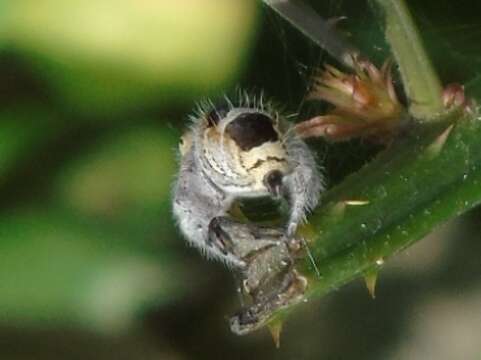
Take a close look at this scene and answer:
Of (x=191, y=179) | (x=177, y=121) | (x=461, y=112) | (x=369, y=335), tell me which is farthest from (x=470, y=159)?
(x=369, y=335)

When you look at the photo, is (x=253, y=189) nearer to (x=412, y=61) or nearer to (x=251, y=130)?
(x=251, y=130)

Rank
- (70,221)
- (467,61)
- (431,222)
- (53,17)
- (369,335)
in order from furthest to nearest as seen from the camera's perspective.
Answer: (369,335) < (70,221) < (53,17) < (467,61) < (431,222)

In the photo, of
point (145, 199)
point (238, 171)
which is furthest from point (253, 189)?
point (145, 199)

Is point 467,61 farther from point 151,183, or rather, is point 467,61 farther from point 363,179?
point 151,183

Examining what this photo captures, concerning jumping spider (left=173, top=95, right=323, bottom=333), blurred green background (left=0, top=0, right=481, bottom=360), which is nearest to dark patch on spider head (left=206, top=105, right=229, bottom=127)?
jumping spider (left=173, top=95, right=323, bottom=333)

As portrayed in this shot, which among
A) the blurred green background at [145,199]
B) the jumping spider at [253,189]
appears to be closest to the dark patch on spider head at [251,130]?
the jumping spider at [253,189]

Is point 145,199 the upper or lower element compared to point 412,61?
lower

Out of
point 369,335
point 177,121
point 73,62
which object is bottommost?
point 369,335
